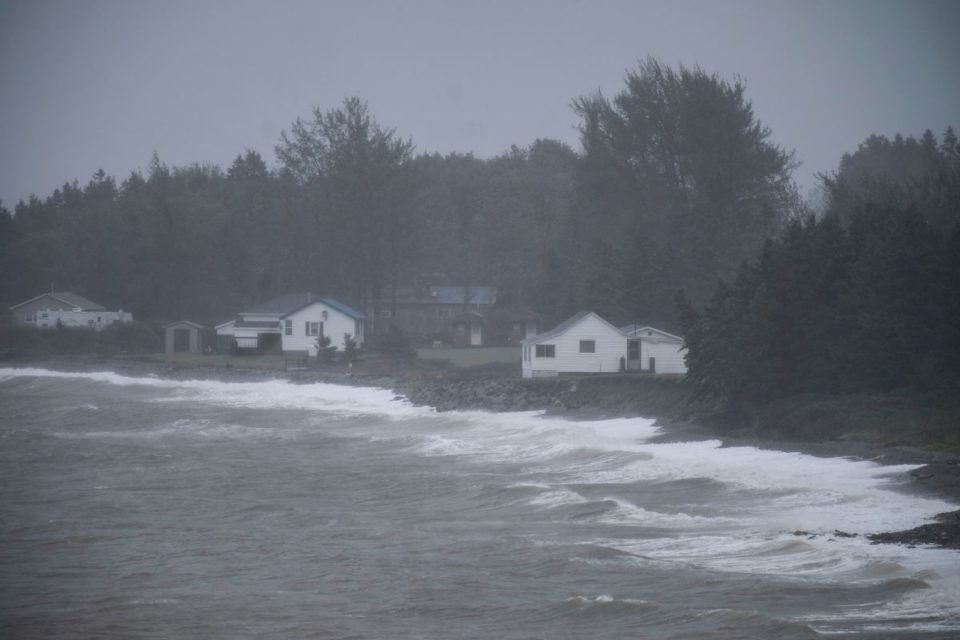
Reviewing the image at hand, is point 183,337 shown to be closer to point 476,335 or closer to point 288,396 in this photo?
point 476,335

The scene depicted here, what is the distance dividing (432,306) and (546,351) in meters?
39.6

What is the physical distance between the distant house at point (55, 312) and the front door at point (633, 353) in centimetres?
4750

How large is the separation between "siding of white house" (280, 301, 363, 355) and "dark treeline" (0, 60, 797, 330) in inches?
332

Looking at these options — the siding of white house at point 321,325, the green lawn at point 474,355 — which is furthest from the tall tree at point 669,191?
the siding of white house at point 321,325

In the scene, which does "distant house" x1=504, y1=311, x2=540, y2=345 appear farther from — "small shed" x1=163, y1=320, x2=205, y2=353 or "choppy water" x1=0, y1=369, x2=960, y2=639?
"choppy water" x1=0, y1=369, x2=960, y2=639

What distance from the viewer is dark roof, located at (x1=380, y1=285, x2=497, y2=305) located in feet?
282

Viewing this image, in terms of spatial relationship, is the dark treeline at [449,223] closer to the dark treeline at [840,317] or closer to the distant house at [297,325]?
the distant house at [297,325]

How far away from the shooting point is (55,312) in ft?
264

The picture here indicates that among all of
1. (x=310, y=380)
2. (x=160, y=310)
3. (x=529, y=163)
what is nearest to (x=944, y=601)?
(x=310, y=380)

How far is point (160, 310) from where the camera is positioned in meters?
85.5

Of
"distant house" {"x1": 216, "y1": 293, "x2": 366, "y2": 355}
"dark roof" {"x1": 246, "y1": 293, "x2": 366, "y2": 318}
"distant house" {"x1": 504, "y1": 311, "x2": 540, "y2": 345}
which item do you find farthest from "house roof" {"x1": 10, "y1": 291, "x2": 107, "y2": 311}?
"distant house" {"x1": 504, "y1": 311, "x2": 540, "y2": 345}

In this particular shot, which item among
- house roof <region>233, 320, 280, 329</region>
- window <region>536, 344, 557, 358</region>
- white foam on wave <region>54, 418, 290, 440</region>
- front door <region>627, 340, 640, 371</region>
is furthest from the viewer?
house roof <region>233, 320, 280, 329</region>

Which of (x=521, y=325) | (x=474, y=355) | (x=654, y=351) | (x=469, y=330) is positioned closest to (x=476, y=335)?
(x=469, y=330)

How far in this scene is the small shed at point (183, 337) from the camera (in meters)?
74.0
